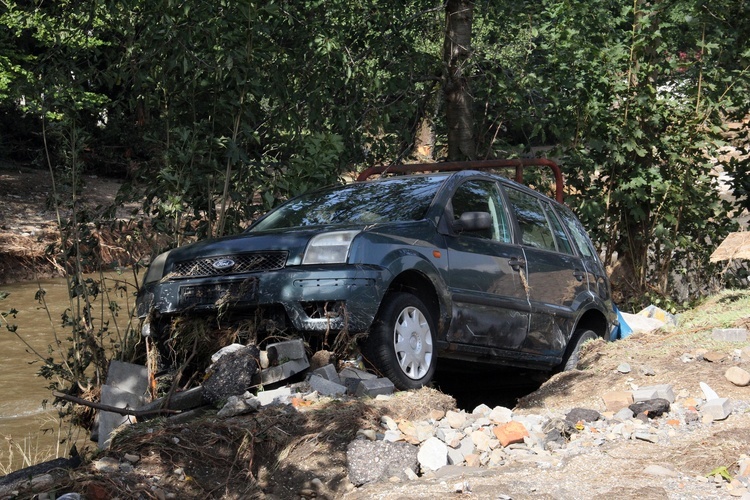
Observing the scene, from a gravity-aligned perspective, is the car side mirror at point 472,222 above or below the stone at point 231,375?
above

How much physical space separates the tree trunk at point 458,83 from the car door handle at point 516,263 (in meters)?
4.55

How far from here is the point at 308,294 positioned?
6.15 m

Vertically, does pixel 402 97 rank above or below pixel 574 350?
above

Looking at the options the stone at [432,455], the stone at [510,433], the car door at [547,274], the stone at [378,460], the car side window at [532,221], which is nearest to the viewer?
the stone at [378,460]

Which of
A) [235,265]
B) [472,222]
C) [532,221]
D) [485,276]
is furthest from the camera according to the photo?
[532,221]

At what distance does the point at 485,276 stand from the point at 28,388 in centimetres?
672

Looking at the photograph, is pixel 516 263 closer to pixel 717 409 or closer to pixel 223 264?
pixel 717 409

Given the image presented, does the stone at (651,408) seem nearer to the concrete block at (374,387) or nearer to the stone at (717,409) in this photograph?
the stone at (717,409)

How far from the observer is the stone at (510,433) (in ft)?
17.5

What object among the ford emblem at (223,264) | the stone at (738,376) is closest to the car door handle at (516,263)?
the stone at (738,376)

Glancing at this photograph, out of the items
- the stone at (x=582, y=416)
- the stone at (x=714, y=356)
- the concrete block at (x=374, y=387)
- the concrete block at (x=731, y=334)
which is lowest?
the stone at (x=582, y=416)


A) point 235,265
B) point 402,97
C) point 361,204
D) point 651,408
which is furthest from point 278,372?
point 402,97

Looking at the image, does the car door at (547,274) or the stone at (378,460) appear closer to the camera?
the stone at (378,460)

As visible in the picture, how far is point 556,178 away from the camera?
36.5 ft
